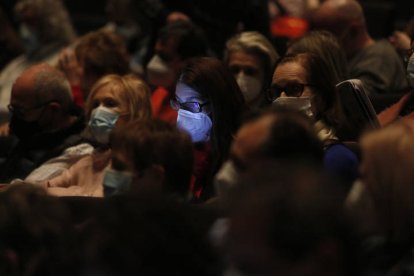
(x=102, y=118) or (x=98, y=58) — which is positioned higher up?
(x=102, y=118)

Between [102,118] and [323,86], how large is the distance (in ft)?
4.41

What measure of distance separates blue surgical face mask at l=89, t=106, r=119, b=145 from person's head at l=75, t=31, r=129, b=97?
129cm

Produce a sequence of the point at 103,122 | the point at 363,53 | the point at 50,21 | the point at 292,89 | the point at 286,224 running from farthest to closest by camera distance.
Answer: the point at 50,21
the point at 363,53
the point at 103,122
the point at 292,89
the point at 286,224

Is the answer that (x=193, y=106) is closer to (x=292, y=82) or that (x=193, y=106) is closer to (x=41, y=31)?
(x=292, y=82)

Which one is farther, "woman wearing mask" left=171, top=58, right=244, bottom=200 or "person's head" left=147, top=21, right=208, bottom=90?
"person's head" left=147, top=21, right=208, bottom=90

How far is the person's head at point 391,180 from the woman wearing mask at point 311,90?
4.13ft

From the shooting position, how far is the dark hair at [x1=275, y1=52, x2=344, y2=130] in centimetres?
576

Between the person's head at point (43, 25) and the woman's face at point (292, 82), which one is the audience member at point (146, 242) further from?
the person's head at point (43, 25)

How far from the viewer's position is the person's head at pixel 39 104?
725cm

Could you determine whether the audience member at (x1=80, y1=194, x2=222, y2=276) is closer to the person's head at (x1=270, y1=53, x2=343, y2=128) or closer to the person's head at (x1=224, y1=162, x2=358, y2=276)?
the person's head at (x1=224, y1=162, x2=358, y2=276)

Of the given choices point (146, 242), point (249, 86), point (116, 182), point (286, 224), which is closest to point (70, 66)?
point (249, 86)

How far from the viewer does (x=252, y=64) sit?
23.7ft

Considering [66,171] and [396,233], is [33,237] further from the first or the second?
[66,171]

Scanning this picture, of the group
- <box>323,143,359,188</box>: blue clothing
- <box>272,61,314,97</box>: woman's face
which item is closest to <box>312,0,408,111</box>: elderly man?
<box>272,61,314,97</box>: woman's face
